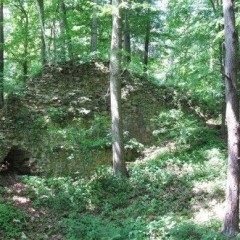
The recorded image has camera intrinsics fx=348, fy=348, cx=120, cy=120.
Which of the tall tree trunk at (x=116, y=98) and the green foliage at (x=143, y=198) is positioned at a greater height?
the tall tree trunk at (x=116, y=98)

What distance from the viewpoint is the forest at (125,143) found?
7672 millimetres

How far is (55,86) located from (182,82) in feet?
17.0

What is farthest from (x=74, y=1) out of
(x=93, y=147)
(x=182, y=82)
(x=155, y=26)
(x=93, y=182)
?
(x=93, y=182)

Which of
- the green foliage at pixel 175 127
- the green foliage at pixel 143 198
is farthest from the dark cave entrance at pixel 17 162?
the green foliage at pixel 175 127

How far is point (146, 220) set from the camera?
27.0 ft

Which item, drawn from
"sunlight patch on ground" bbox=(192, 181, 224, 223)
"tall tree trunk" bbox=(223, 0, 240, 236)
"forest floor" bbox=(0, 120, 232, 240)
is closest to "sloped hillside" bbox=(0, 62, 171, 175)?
"forest floor" bbox=(0, 120, 232, 240)

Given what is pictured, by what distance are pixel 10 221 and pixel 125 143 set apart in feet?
17.8

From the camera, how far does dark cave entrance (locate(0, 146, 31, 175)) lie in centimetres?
1122

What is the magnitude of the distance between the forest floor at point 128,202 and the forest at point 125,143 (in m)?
0.03

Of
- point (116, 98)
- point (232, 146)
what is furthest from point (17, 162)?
point (232, 146)

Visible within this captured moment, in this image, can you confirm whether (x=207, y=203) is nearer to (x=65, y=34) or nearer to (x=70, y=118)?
(x=70, y=118)

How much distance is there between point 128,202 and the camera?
952 cm

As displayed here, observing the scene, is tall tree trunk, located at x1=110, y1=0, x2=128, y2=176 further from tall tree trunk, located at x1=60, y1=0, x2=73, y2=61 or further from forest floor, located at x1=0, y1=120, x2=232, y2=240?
tall tree trunk, located at x1=60, y1=0, x2=73, y2=61

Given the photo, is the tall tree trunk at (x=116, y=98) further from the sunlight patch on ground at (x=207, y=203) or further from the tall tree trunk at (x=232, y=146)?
the tall tree trunk at (x=232, y=146)
